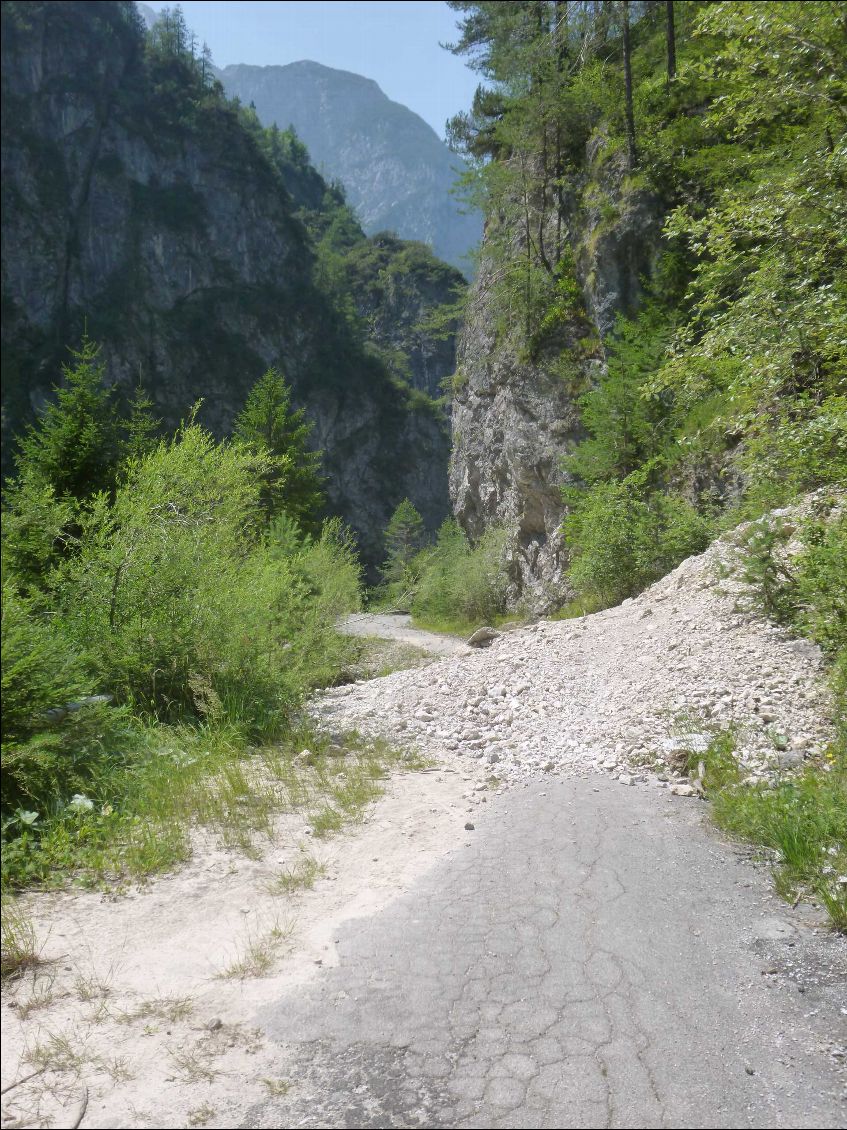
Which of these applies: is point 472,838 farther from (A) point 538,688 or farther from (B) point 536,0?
(B) point 536,0

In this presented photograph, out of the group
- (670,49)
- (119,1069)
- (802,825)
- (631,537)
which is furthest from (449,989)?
(670,49)

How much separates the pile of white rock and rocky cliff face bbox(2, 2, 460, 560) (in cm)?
5199

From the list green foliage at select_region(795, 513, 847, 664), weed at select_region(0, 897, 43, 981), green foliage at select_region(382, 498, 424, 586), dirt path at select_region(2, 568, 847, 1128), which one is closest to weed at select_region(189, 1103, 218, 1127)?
dirt path at select_region(2, 568, 847, 1128)

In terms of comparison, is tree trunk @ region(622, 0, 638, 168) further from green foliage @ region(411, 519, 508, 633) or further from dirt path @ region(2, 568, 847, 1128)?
dirt path @ region(2, 568, 847, 1128)

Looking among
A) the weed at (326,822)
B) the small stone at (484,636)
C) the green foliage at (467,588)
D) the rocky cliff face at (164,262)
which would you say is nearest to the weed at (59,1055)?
the weed at (326,822)

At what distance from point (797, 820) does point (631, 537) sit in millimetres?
10255

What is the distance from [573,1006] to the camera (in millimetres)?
3248

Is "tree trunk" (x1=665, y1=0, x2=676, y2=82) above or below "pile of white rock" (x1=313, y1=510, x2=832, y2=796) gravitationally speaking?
above

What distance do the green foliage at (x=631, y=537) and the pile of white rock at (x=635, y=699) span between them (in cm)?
224

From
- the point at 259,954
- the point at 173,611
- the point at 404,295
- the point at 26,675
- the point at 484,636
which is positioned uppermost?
the point at 404,295

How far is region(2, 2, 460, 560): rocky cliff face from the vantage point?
60.8 meters

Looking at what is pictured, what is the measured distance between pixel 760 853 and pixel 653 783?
134 centimetres

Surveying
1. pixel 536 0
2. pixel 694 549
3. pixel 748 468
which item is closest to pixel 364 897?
pixel 748 468

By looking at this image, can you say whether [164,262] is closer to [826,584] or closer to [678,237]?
[678,237]
